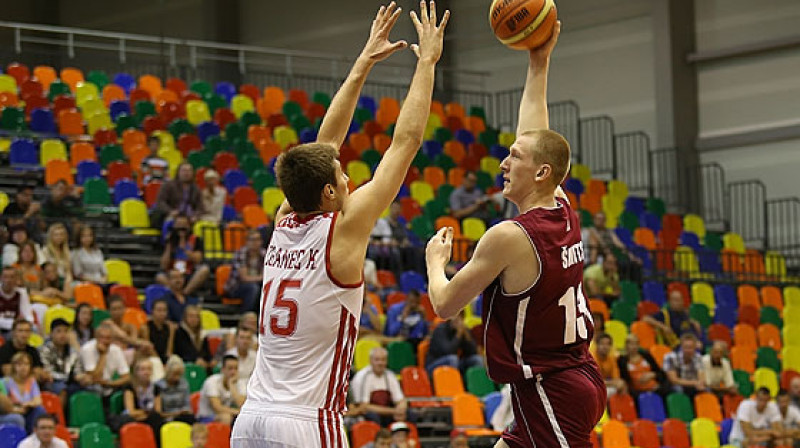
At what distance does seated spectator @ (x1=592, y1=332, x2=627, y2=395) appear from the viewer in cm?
1316

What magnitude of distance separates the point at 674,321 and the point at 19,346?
308 inches

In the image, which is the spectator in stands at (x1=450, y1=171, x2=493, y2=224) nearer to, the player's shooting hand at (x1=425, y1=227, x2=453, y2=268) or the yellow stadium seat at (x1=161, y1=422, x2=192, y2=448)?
the yellow stadium seat at (x1=161, y1=422, x2=192, y2=448)

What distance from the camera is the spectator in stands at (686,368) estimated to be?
46.5ft

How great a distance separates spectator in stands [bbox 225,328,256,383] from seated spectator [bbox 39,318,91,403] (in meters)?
1.25

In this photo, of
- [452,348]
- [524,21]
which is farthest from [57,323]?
[524,21]

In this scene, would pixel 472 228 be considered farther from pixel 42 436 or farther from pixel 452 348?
Result: pixel 42 436

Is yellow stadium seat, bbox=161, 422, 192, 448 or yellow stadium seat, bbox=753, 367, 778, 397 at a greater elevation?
yellow stadium seat, bbox=161, 422, 192, 448

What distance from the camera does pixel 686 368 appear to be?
14.3m

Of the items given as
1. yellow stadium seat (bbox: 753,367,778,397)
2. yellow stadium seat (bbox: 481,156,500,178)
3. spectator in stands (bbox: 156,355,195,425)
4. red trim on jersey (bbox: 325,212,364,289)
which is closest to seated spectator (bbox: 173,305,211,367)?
spectator in stands (bbox: 156,355,195,425)

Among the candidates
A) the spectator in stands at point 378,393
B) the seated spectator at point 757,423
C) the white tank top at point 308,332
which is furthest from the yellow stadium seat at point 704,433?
the white tank top at point 308,332

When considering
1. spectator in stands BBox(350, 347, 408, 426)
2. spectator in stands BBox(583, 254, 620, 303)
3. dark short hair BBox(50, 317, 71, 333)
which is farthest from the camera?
spectator in stands BBox(583, 254, 620, 303)

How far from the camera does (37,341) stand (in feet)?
38.0

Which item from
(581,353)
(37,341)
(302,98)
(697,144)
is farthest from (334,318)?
(697,144)

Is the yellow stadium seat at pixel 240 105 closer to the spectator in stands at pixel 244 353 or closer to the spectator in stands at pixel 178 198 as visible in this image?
the spectator in stands at pixel 178 198
